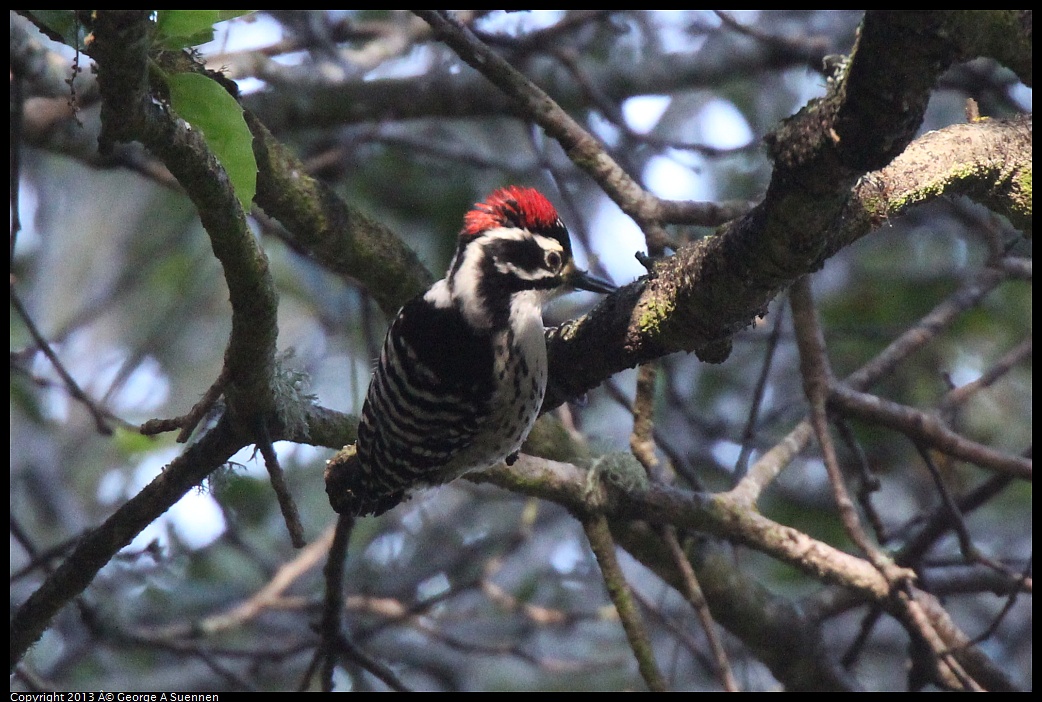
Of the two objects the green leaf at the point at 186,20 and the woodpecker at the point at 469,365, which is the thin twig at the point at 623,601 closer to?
the woodpecker at the point at 469,365

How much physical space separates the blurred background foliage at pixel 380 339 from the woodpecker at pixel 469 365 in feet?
3.49

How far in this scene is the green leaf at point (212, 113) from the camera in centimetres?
186

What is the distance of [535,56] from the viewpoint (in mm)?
5316

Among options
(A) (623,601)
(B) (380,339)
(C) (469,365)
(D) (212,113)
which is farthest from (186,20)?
(B) (380,339)

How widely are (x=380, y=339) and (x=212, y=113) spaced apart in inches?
178

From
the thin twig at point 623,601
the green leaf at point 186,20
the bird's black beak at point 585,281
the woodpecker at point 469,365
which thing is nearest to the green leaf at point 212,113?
the green leaf at point 186,20

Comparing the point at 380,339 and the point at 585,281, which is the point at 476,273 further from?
the point at 380,339

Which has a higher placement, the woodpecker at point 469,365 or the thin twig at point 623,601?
the woodpecker at point 469,365

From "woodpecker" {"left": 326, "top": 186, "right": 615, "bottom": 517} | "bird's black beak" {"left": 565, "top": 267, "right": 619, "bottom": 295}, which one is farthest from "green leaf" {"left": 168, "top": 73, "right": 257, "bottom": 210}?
"bird's black beak" {"left": 565, "top": 267, "right": 619, "bottom": 295}

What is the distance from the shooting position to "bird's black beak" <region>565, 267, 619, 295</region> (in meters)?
3.43

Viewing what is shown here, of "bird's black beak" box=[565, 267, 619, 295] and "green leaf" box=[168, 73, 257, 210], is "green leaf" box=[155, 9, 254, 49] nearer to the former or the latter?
"green leaf" box=[168, 73, 257, 210]

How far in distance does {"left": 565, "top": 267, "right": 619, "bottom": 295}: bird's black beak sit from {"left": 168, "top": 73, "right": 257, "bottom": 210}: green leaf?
164 centimetres

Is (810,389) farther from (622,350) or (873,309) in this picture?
(873,309)
